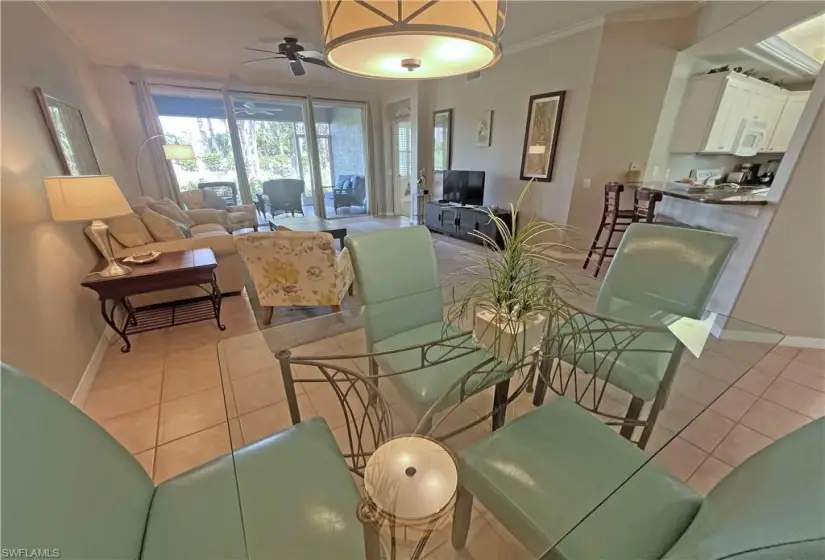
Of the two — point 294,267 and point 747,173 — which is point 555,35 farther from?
point 747,173

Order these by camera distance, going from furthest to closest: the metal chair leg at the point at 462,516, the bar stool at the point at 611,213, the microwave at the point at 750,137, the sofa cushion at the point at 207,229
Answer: the microwave at the point at 750,137 → the sofa cushion at the point at 207,229 → the bar stool at the point at 611,213 → the metal chair leg at the point at 462,516

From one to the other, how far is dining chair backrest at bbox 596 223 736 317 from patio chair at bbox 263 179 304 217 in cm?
592

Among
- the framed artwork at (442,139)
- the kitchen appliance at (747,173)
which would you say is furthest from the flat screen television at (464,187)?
the kitchen appliance at (747,173)

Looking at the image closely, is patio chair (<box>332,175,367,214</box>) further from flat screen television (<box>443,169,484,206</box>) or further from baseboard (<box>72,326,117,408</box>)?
baseboard (<box>72,326,117,408</box>)

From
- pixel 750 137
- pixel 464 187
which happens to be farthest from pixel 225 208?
pixel 750 137

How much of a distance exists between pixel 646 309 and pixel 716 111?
364 cm

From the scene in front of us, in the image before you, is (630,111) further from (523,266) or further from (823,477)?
(823,477)

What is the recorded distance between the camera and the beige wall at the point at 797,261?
2.08 m

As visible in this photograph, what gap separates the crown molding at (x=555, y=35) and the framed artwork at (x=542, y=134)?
0.57 m

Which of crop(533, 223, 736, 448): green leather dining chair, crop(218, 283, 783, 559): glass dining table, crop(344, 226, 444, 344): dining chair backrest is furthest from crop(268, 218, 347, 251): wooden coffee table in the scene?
crop(533, 223, 736, 448): green leather dining chair

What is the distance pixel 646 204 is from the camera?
3371 millimetres

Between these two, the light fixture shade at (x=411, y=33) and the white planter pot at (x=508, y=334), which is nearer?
the light fixture shade at (x=411, y=33)

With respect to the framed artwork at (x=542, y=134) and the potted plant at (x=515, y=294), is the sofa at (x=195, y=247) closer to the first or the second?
the potted plant at (x=515, y=294)

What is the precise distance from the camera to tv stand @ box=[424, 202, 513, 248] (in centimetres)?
464
